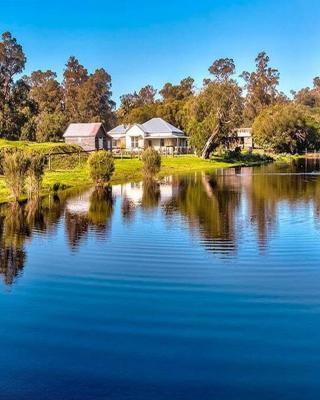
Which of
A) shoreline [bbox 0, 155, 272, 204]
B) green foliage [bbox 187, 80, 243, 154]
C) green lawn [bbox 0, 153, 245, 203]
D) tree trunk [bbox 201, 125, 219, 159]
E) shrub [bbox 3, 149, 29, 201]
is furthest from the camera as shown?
green foliage [bbox 187, 80, 243, 154]

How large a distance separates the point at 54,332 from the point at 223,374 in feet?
12.7

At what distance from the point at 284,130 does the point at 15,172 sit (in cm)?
8926

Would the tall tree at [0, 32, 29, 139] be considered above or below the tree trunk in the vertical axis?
above

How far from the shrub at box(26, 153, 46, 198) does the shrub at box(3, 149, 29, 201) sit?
4.07ft

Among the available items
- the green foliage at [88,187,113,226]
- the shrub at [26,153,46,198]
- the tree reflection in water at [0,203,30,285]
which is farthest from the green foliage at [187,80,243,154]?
the tree reflection in water at [0,203,30,285]

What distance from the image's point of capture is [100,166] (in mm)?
Answer: 49000

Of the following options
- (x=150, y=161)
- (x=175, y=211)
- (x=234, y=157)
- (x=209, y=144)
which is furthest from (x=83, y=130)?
(x=175, y=211)

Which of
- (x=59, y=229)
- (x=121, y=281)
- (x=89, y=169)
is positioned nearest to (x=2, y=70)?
(x=89, y=169)

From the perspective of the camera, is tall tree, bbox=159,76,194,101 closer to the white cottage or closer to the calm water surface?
the white cottage

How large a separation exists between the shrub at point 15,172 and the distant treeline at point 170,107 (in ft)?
168

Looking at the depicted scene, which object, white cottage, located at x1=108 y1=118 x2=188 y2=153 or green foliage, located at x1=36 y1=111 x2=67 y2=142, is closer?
green foliage, located at x1=36 y1=111 x2=67 y2=142

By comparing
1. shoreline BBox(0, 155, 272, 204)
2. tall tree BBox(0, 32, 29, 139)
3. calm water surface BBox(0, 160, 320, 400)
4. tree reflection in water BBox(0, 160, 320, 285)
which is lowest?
calm water surface BBox(0, 160, 320, 400)

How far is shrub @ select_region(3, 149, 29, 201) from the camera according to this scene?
116ft

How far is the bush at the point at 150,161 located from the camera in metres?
56.5
